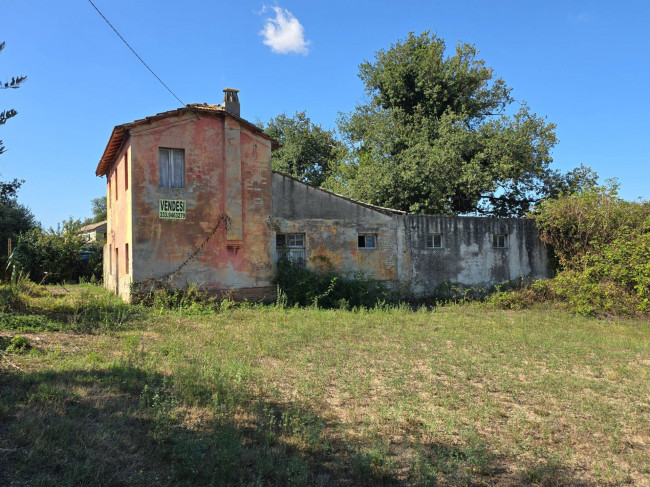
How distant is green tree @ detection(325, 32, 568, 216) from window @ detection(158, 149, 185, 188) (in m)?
10.1

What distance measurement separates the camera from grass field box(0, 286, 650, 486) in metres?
3.78

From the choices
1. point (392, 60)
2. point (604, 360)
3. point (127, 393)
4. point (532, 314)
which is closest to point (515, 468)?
point (127, 393)

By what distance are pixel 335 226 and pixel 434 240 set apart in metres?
4.03

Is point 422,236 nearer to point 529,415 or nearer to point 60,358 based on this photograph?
point 529,415

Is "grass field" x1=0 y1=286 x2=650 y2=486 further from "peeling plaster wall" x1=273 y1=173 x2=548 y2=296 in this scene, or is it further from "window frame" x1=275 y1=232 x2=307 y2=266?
"peeling plaster wall" x1=273 y1=173 x2=548 y2=296

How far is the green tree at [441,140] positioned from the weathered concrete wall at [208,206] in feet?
27.8

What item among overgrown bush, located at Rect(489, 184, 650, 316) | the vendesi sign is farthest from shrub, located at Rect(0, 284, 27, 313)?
overgrown bush, located at Rect(489, 184, 650, 316)

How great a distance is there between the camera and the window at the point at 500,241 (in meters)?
17.3

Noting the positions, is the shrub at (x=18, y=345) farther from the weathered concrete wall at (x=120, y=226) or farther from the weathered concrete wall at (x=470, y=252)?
the weathered concrete wall at (x=470, y=252)

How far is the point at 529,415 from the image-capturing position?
17.1 feet

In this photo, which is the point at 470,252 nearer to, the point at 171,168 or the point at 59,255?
the point at 171,168

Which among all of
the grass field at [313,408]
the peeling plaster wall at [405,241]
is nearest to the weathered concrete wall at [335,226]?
the peeling plaster wall at [405,241]

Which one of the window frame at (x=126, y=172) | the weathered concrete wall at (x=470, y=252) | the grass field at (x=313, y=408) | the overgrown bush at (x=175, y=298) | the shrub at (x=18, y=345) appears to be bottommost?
the grass field at (x=313, y=408)

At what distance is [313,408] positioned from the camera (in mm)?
5148
